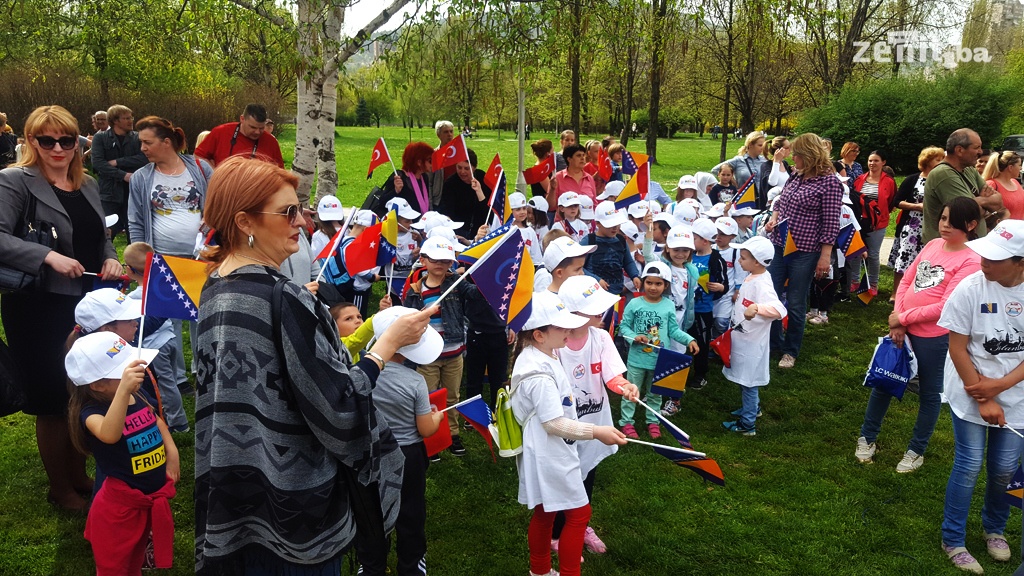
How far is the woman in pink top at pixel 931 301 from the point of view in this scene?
4793 millimetres

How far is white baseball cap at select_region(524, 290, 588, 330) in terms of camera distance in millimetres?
3672

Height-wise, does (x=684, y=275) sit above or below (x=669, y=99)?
below

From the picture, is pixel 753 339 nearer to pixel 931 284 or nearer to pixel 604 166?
pixel 931 284

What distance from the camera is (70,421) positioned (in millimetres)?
3580

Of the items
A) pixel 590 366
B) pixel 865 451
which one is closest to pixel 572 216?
pixel 865 451

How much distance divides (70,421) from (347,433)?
2174mm

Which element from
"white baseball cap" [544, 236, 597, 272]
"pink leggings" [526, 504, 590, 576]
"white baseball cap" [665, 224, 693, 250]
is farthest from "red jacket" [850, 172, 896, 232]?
"pink leggings" [526, 504, 590, 576]

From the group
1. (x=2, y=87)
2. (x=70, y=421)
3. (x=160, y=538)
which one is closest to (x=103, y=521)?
(x=160, y=538)

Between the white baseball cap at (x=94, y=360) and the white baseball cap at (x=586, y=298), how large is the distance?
6.84 feet

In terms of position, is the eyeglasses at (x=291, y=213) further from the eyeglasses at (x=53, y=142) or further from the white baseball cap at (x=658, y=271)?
the white baseball cap at (x=658, y=271)

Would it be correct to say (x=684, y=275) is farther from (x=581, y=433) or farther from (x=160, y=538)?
(x=160, y=538)

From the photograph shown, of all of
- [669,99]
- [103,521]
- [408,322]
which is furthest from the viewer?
[669,99]

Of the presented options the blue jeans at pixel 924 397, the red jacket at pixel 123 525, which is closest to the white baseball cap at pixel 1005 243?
the blue jeans at pixel 924 397

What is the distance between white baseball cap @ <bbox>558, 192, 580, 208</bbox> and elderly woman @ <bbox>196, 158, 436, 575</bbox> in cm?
604
